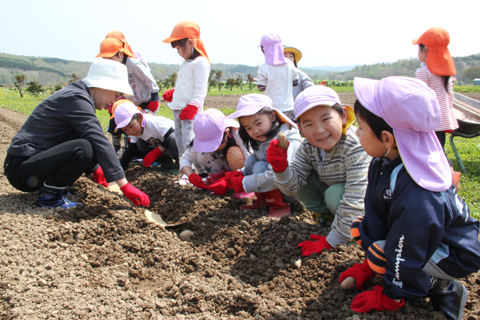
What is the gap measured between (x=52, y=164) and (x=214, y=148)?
1.41 meters

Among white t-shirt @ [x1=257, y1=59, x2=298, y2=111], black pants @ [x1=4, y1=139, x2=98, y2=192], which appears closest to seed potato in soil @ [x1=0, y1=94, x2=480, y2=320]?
black pants @ [x1=4, y1=139, x2=98, y2=192]

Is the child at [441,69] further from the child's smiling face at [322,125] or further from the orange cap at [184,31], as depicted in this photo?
the orange cap at [184,31]

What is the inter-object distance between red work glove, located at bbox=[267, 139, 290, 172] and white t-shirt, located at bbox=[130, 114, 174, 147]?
7.65ft

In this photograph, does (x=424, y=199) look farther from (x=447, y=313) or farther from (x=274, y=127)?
(x=274, y=127)

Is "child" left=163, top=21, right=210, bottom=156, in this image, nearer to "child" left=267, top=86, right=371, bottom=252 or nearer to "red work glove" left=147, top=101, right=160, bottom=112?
"red work glove" left=147, top=101, right=160, bottom=112

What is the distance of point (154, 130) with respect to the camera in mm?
4234

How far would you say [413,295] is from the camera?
143 cm

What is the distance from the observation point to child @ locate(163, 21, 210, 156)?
3.96 metres

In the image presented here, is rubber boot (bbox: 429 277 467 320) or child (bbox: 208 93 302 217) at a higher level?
child (bbox: 208 93 302 217)

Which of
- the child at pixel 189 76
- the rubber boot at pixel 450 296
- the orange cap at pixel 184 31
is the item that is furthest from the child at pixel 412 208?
the orange cap at pixel 184 31

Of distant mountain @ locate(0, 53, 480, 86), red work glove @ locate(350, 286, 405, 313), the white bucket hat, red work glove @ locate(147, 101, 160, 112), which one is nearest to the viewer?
red work glove @ locate(350, 286, 405, 313)

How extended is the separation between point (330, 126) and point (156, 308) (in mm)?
1510

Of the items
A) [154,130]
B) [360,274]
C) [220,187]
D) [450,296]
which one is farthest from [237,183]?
[450,296]

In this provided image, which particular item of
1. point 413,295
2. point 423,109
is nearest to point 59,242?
point 413,295
